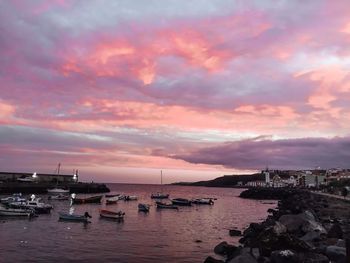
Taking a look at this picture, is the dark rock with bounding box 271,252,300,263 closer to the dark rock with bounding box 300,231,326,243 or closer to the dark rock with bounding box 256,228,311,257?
the dark rock with bounding box 256,228,311,257

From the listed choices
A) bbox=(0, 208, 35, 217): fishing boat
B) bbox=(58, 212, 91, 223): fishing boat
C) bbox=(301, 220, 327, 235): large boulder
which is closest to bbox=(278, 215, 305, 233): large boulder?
bbox=(301, 220, 327, 235): large boulder

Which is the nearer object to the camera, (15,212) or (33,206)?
(15,212)

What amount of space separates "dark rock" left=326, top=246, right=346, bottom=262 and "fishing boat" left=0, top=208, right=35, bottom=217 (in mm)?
51431

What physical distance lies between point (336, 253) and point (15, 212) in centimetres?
5278

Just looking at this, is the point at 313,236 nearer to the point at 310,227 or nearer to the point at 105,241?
the point at 310,227

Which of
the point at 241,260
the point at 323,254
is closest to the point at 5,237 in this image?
the point at 241,260

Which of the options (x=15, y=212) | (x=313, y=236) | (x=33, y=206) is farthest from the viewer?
(x=33, y=206)

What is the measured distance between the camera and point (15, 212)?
212 feet

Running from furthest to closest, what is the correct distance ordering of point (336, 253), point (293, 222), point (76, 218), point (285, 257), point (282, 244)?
point (76, 218) → point (293, 222) → point (282, 244) → point (336, 253) → point (285, 257)

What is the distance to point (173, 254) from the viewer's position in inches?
1524

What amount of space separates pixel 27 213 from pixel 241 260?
48341mm

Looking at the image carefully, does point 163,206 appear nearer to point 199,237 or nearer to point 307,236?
point 199,237

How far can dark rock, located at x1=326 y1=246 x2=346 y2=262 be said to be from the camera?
25477 millimetres

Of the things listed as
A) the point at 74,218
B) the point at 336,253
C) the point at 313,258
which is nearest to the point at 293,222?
the point at 336,253
